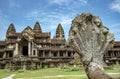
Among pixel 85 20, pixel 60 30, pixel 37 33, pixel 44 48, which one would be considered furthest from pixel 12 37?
pixel 85 20

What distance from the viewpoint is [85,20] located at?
9.97 m

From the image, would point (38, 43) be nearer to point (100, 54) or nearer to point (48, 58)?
point (48, 58)

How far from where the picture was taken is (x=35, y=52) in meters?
60.4

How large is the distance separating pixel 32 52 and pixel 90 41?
5205cm

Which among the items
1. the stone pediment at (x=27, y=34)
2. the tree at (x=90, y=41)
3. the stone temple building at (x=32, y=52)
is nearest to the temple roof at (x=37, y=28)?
the stone temple building at (x=32, y=52)

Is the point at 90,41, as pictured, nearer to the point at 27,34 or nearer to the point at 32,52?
the point at 32,52

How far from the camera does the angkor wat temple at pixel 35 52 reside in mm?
53875

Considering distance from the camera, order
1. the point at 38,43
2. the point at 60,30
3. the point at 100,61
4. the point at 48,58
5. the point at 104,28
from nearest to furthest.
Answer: the point at 100,61 < the point at 104,28 < the point at 48,58 < the point at 38,43 < the point at 60,30

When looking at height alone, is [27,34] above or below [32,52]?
above

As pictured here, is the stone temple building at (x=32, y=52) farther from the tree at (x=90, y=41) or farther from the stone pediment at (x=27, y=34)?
the tree at (x=90, y=41)

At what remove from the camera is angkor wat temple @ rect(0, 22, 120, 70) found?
177 feet

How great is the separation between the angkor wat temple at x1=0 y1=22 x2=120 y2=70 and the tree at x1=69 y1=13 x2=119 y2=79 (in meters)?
44.1

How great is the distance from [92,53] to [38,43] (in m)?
58.8

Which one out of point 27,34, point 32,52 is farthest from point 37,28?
point 32,52
